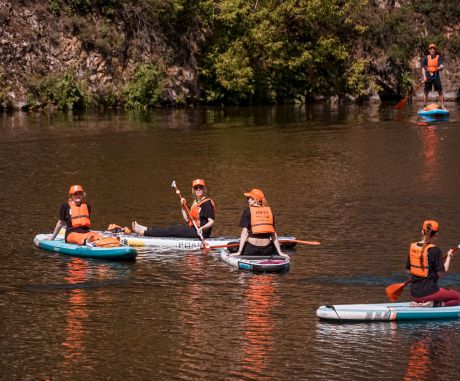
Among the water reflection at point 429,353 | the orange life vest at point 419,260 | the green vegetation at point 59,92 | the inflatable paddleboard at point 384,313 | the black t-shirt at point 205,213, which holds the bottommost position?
the water reflection at point 429,353

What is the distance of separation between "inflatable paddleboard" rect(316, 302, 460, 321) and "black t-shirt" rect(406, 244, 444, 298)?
287mm

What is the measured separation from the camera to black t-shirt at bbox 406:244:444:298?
1857 centimetres

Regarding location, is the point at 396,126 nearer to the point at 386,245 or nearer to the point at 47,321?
the point at 386,245

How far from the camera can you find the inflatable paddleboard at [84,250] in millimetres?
23469

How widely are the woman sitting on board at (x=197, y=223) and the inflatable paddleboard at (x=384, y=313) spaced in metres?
6.40

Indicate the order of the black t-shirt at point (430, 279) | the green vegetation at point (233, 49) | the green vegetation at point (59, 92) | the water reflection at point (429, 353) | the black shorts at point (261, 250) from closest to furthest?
the water reflection at point (429, 353) → the black t-shirt at point (430, 279) → the black shorts at point (261, 250) → the green vegetation at point (59, 92) → the green vegetation at point (233, 49)

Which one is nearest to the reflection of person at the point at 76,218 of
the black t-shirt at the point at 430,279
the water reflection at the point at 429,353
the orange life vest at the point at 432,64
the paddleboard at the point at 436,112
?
the black t-shirt at the point at 430,279

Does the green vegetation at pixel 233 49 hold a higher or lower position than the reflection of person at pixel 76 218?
higher

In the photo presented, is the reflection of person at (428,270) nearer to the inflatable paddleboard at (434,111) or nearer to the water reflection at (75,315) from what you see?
the water reflection at (75,315)

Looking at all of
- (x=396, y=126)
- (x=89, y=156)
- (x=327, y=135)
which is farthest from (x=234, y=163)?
(x=396, y=126)

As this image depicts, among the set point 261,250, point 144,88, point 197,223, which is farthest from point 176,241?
point 144,88

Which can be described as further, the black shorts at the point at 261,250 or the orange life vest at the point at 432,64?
the orange life vest at the point at 432,64

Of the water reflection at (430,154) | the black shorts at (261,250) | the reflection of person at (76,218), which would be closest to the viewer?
the black shorts at (261,250)

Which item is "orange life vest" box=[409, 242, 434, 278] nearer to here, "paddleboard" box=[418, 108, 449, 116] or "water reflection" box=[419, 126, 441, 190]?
"water reflection" box=[419, 126, 441, 190]
